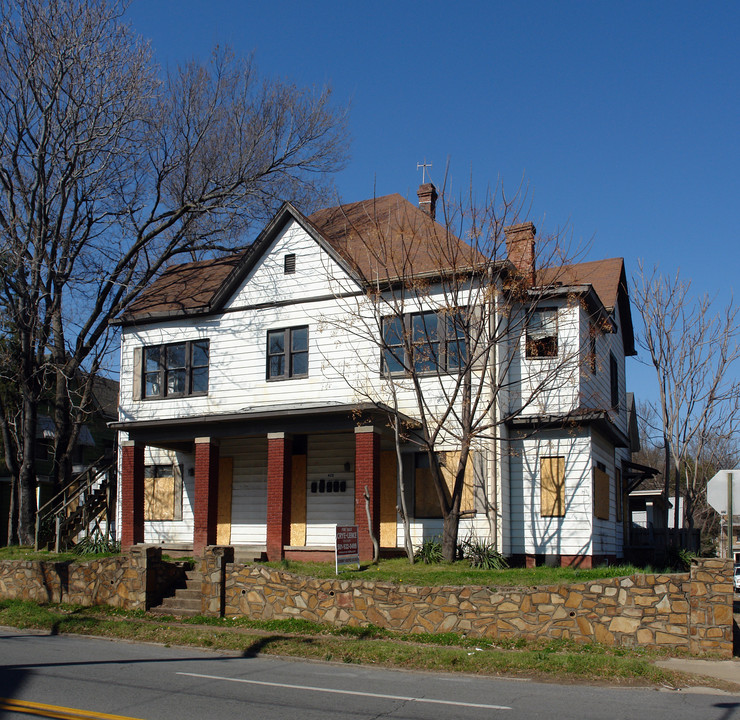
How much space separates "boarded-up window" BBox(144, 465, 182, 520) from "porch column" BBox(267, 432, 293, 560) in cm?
481

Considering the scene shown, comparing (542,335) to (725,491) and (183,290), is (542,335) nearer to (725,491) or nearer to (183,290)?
(725,491)

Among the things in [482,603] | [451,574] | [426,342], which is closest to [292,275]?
[426,342]

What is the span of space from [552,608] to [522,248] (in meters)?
10.1

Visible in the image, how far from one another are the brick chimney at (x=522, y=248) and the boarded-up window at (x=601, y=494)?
5.14m

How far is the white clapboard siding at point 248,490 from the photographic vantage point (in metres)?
22.7

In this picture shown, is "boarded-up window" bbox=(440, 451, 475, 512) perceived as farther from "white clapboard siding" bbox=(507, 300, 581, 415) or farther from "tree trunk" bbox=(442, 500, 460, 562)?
"white clapboard siding" bbox=(507, 300, 581, 415)

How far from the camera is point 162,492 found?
79.2 ft

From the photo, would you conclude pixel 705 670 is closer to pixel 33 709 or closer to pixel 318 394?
pixel 33 709

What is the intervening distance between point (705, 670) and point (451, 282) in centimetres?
1034

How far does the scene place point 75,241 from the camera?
27625 millimetres

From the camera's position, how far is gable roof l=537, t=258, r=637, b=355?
23531 mm

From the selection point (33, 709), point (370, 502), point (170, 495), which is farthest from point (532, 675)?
point (170, 495)

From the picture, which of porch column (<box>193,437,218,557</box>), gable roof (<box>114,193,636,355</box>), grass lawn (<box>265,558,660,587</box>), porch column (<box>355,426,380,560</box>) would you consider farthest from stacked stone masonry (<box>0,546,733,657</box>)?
gable roof (<box>114,193,636,355</box>)

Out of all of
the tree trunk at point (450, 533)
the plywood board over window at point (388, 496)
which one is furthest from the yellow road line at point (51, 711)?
the plywood board over window at point (388, 496)
